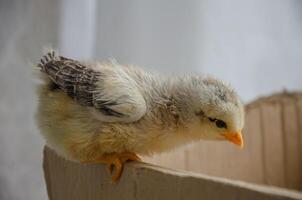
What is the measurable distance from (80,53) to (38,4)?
15 centimetres

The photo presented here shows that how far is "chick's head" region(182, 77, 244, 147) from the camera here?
0.69 m

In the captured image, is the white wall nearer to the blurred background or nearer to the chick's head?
the blurred background

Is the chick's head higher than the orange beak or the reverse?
higher

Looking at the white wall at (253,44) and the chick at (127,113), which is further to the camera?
the white wall at (253,44)

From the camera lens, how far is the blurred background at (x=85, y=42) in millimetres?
1143

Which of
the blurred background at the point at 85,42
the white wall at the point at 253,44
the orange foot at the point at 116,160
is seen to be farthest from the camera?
the white wall at the point at 253,44

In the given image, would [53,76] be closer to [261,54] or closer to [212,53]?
[212,53]

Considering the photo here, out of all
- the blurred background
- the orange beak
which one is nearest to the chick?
the orange beak

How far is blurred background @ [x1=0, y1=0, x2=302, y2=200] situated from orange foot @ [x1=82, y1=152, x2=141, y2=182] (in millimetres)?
464

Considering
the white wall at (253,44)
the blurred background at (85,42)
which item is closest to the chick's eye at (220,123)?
the blurred background at (85,42)

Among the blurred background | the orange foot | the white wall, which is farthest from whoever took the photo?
the white wall

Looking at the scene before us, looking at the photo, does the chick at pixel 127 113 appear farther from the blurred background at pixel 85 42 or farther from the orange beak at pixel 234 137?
the blurred background at pixel 85 42

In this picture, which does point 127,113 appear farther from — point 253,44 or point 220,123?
point 253,44

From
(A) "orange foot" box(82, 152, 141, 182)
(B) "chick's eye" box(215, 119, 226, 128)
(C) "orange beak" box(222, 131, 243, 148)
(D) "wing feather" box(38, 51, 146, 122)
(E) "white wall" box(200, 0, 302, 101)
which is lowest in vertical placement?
(A) "orange foot" box(82, 152, 141, 182)
